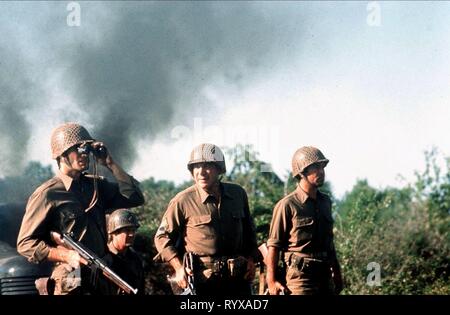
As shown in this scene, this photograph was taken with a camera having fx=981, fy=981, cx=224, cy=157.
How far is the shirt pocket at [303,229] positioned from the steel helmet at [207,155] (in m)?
1.02

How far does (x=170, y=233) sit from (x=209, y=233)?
35cm

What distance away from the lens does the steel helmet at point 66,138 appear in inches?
334

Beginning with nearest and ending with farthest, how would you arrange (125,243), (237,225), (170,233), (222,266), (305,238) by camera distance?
(222,266) → (170,233) → (237,225) → (305,238) → (125,243)

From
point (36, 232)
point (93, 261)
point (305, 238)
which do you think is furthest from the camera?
point (305, 238)

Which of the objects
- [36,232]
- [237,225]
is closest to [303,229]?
[237,225]

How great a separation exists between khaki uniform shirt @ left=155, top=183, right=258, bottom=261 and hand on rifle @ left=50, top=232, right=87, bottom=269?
0.84 m

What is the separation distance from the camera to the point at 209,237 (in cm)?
874

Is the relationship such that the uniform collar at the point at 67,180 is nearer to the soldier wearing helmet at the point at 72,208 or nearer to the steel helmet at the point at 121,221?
the soldier wearing helmet at the point at 72,208

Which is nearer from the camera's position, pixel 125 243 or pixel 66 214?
pixel 66 214

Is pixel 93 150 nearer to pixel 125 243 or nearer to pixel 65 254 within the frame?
pixel 65 254

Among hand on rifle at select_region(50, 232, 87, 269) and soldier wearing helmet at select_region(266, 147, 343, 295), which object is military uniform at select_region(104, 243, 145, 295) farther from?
soldier wearing helmet at select_region(266, 147, 343, 295)

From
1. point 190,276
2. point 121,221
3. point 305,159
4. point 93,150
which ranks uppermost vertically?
point 305,159

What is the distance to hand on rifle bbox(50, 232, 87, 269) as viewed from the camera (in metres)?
8.19

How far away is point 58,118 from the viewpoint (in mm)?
13305
